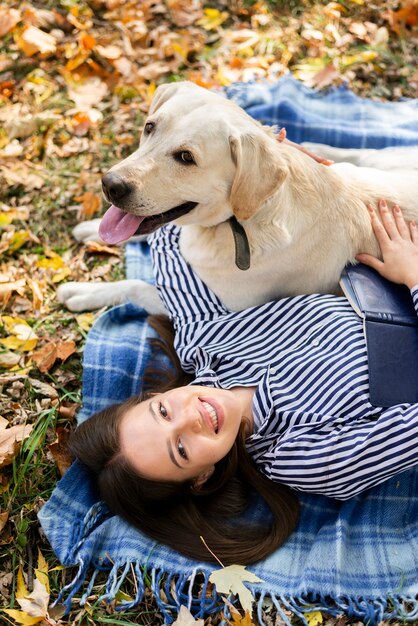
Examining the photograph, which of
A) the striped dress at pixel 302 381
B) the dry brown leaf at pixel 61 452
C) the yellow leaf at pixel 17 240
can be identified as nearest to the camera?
the striped dress at pixel 302 381

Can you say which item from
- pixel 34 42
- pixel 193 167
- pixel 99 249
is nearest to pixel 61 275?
pixel 99 249

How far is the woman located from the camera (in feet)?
8.99

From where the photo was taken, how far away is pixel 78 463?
3.13 metres

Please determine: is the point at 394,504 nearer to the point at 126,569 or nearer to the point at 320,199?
the point at 126,569

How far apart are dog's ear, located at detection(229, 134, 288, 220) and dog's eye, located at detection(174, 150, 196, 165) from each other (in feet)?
0.63

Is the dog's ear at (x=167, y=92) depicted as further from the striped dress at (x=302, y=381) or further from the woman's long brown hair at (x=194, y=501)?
the woman's long brown hair at (x=194, y=501)

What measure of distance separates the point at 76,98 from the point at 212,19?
151 cm

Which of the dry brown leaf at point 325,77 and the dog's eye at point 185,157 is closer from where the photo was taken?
the dog's eye at point 185,157

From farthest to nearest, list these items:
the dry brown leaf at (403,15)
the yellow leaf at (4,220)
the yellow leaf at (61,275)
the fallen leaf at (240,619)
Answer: the dry brown leaf at (403,15), the yellow leaf at (4,220), the yellow leaf at (61,275), the fallen leaf at (240,619)

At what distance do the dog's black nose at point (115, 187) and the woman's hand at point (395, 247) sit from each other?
136 cm

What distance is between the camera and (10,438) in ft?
10.6

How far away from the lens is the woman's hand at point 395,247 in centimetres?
326

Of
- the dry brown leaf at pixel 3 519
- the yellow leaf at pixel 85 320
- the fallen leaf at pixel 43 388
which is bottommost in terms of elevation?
the dry brown leaf at pixel 3 519

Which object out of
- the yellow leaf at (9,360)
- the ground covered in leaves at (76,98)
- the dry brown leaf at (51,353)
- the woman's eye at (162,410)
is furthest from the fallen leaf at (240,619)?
the yellow leaf at (9,360)
